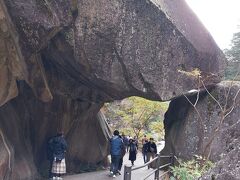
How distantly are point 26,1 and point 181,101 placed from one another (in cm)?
929

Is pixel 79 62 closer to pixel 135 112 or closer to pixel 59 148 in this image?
pixel 59 148

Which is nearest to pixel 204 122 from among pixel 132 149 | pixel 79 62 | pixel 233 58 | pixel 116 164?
pixel 132 149

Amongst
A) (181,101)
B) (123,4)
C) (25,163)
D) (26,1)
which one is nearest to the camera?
(26,1)

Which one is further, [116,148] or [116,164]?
[116,164]

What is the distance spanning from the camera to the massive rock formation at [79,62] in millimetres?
10133

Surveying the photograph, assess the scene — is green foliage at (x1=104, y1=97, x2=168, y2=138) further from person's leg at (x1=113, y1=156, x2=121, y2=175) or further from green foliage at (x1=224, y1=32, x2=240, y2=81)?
person's leg at (x1=113, y1=156, x2=121, y2=175)

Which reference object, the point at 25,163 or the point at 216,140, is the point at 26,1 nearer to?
the point at 25,163

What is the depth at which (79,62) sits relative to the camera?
11570 millimetres

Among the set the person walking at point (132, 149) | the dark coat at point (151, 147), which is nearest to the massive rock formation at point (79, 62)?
the person walking at point (132, 149)

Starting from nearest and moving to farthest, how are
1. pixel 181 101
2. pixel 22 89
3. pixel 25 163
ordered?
pixel 25 163
pixel 22 89
pixel 181 101

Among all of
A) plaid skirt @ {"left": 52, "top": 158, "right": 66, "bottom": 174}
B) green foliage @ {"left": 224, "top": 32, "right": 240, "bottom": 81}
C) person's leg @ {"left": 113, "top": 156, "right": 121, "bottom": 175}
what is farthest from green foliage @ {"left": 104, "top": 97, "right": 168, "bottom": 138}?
plaid skirt @ {"left": 52, "top": 158, "right": 66, "bottom": 174}

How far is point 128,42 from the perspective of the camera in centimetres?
1168

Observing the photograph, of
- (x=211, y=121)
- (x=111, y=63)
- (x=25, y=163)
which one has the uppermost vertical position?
(x=111, y=63)

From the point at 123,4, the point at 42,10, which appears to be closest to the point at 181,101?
the point at 123,4
